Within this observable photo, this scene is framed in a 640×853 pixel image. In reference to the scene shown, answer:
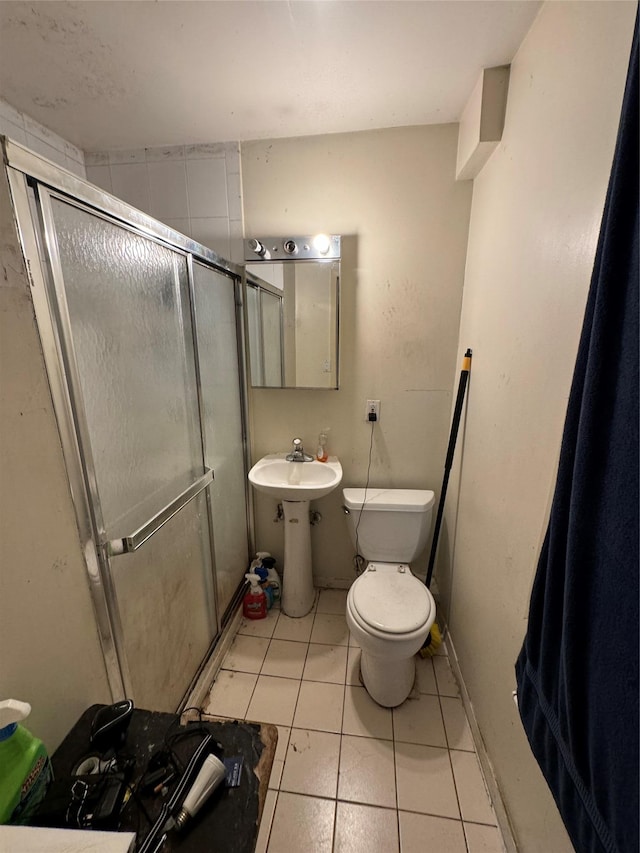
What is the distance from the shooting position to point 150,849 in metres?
0.54

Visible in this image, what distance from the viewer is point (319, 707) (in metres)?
1.41

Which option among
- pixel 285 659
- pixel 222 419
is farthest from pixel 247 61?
pixel 285 659

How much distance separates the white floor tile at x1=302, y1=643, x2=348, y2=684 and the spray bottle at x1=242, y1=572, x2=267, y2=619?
331 millimetres

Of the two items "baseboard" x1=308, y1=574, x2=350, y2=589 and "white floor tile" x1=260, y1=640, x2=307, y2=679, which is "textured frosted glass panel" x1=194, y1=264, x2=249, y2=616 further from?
"baseboard" x1=308, y1=574, x2=350, y2=589

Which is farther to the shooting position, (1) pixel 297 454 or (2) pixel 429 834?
(1) pixel 297 454

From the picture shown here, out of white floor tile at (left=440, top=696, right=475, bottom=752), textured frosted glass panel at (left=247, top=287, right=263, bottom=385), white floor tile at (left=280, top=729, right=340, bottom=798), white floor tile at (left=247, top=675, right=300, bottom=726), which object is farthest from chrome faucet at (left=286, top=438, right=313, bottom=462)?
white floor tile at (left=440, top=696, right=475, bottom=752)

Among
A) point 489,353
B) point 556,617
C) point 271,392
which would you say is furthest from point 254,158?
point 556,617

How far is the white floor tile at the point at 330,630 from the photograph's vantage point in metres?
1.73

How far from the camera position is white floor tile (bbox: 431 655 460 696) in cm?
149

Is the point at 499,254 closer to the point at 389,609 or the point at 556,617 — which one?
the point at 556,617

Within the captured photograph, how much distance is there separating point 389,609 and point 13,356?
141 centimetres

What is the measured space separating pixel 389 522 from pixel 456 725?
32.1 inches

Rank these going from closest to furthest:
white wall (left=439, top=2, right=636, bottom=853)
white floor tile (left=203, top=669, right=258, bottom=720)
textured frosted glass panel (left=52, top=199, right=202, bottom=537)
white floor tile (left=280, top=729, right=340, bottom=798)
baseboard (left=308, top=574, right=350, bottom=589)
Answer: white wall (left=439, top=2, right=636, bottom=853), textured frosted glass panel (left=52, top=199, right=202, bottom=537), white floor tile (left=280, top=729, right=340, bottom=798), white floor tile (left=203, top=669, right=258, bottom=720), baseboard (left=308, top=574, right=350, bottom=589)

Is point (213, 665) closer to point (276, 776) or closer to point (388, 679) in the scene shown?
point (276, 776)
